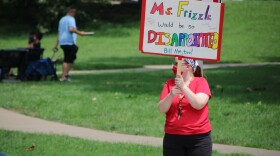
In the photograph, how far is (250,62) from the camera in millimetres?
26000

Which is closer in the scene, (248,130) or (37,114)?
(248,130)

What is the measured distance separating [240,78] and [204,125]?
11.9 meters

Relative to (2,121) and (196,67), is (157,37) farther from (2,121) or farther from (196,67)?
(2,121)

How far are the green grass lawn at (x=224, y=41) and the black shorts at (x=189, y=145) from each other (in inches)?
675

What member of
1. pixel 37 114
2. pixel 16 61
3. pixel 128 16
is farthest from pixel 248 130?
pixel 128 16

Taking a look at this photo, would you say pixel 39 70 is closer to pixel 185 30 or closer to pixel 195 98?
pixel 185 30

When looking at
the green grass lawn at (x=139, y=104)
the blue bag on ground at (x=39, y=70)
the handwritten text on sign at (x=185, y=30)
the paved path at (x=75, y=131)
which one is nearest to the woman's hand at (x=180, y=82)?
the handwritten text on sign at (x=185, y=30)

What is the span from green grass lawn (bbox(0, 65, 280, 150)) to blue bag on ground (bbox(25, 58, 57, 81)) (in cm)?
96

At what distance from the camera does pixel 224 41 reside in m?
34.8

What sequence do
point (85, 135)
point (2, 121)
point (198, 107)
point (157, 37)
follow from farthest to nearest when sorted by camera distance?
1. point (2, 121)
2. point (85, 135)
3. point (157, 37)
4. point (198, 107)

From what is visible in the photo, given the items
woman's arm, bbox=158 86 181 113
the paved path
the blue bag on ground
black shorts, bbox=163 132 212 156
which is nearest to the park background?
the paved path

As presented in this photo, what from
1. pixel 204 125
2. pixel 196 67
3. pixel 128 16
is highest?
pixel 196 67

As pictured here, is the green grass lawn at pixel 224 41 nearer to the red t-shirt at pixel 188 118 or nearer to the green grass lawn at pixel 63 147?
the green grass lawn at pixel 63 147

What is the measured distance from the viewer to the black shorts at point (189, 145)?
20.7 ft
